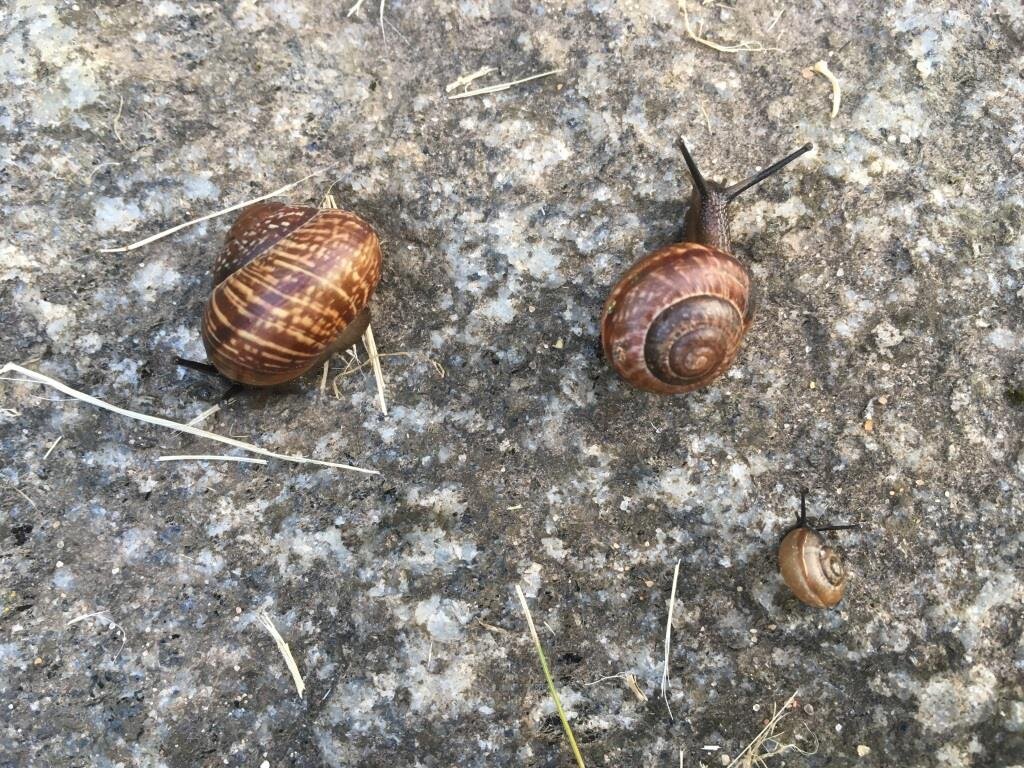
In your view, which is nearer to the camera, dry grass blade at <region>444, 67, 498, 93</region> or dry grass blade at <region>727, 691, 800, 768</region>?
dry grass blade at <region>727, 691, 800, 768</region>

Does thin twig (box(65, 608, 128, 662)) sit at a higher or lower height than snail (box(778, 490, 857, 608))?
lower

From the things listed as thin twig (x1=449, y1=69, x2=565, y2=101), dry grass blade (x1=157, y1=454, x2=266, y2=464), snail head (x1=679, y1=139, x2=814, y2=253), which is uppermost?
thin twig (x1=449, y1=69, x2=565, y2=101)

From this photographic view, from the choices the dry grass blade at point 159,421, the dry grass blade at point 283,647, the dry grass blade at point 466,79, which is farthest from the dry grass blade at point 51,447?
the dry grass blade at point 466,79

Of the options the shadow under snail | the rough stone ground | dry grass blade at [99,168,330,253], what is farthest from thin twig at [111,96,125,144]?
the shadow under snail

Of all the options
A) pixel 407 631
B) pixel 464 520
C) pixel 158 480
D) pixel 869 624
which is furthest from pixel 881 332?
pixel 158 480

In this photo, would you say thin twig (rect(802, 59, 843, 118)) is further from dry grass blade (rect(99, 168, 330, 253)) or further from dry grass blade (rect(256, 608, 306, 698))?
dry grass blade (rect(256, 608, 306, 698))

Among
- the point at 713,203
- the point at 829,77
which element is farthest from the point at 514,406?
the point at 829,77

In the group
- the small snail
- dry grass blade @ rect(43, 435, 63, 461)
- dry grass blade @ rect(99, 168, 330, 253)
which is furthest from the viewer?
dry grass blade @ rect(99, 168, 330, 253)
